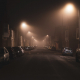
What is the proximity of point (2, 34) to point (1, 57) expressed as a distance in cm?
3203

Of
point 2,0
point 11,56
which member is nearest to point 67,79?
point 11,56

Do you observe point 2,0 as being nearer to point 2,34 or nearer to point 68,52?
point 2,34

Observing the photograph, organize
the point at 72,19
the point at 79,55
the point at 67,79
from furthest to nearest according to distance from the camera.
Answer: the point at 72,19, the point at 79,55, the point at 67,79

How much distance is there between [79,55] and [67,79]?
38.0 feet

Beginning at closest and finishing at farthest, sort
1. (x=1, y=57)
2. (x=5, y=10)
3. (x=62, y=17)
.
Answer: (x=1, y=57), (x=62, y=17), (x=5, y=10)

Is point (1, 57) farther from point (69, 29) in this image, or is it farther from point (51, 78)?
point (69, 29)

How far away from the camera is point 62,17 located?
42594mm

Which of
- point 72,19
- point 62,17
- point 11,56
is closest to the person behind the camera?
point 11,56

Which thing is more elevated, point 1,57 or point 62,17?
point 62,17

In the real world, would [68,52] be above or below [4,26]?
below

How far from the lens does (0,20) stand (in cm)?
4444

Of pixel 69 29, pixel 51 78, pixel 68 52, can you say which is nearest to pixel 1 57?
pixel 51 78

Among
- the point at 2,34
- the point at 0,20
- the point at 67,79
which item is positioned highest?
the point at 0,20

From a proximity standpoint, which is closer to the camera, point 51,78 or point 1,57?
point 51,78
